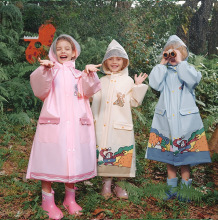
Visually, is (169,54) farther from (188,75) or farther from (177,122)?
(177,122)

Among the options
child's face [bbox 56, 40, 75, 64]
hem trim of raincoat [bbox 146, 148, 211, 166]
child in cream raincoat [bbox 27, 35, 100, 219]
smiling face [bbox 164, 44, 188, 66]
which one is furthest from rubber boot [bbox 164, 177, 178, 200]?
child's face [bbox 56, 40, 75, 64]

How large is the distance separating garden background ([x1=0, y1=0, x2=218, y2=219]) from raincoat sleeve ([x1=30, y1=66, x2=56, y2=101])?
1210 millimetres

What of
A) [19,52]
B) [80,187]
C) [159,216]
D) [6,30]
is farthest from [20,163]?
[6,30]

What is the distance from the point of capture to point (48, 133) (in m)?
3.27

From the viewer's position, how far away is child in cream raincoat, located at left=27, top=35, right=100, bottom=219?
3225mm

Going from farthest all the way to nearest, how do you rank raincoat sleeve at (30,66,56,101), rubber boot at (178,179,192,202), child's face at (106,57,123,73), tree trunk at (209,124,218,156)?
tree trunk at (209,124,218,156), child's face at (106,57,123,73), rubber boot at (178,179,192,202), raincoat sleeve at (30,66,56,101)

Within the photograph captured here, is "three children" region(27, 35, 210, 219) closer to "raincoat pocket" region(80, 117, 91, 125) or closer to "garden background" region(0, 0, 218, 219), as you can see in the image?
"raincoat pocket" region(80, 117, 91, 125)

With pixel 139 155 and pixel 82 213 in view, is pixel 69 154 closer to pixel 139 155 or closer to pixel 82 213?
pixel 82 213

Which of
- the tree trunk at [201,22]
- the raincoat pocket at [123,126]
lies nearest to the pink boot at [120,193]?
the raincoat pocket at [123,126]

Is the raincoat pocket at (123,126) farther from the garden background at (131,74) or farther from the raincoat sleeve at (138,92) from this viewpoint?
the garden background at (131,74)

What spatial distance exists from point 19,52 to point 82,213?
4.74 m

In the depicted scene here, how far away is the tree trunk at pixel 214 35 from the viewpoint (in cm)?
769

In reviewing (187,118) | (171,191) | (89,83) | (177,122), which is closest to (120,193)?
(171,191)

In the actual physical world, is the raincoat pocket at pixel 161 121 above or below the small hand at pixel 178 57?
below
